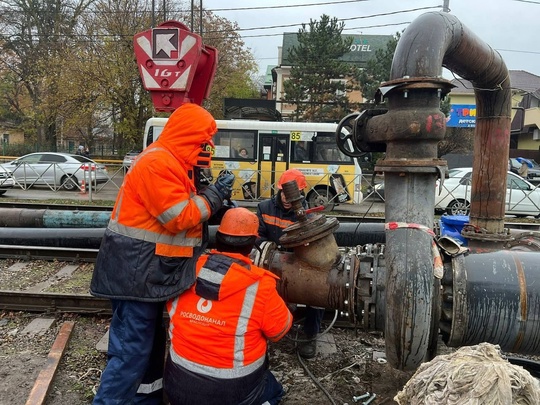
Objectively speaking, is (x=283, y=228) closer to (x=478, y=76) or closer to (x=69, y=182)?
(x=478, y=76)

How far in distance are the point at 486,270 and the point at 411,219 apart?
0.48 m

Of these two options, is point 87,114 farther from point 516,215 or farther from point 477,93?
point 477,93

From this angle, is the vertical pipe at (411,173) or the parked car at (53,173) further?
the parked car at (53,173)

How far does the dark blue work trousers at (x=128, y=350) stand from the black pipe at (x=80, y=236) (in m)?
2.18

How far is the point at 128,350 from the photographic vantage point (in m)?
2.73

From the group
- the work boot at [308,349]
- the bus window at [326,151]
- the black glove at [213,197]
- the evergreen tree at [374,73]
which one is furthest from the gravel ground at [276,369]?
the evergreen tree at [374,73]

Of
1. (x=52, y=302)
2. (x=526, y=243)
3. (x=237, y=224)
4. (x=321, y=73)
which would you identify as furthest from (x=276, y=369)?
(x=321, y=73)

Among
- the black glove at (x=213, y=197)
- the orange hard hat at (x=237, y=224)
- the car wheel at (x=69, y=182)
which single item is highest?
the black glove at (x=213, y=197)

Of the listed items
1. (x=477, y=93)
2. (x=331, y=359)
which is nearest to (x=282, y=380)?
(x=331, y=359)

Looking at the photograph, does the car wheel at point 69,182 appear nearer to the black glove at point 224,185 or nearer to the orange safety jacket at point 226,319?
the black glove at point 224,185

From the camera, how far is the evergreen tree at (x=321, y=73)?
1158 inches

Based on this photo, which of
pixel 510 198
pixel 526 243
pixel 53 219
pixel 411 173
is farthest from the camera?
pixel 510 198

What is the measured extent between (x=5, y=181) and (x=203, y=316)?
14480mm

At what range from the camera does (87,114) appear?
1000 inches
